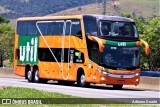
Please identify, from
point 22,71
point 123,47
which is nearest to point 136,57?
point 123,47

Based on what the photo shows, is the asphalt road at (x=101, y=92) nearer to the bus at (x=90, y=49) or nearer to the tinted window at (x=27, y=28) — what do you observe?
the bus at (x=90, y=49)

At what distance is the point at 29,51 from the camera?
4303 centimetres

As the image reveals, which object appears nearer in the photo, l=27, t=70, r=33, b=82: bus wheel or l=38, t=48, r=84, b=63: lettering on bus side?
l=38, t=48, r=84, b=63: lettering on bus side

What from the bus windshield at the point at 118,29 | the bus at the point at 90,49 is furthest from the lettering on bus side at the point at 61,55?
the bus windshield at the point at 118,29

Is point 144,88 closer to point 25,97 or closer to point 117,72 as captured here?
point 117,72

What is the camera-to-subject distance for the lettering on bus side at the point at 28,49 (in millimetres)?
42062

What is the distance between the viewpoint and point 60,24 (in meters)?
39.1

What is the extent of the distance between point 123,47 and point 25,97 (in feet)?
43.5

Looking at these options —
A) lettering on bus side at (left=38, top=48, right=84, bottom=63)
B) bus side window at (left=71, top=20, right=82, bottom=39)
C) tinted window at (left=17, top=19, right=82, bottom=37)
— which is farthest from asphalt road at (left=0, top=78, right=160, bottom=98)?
tinted window at (left=17, top=19, right=82, bottom=37)

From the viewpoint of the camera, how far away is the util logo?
42.1 meters

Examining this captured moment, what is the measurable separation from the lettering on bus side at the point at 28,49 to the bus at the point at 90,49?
0.48 meters

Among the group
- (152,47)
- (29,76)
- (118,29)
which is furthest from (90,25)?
(152,47)

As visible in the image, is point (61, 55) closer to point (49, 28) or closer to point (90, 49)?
point (49, 28)

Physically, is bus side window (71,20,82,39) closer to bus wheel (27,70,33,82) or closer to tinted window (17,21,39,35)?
tinted window (17,21,39,35)
